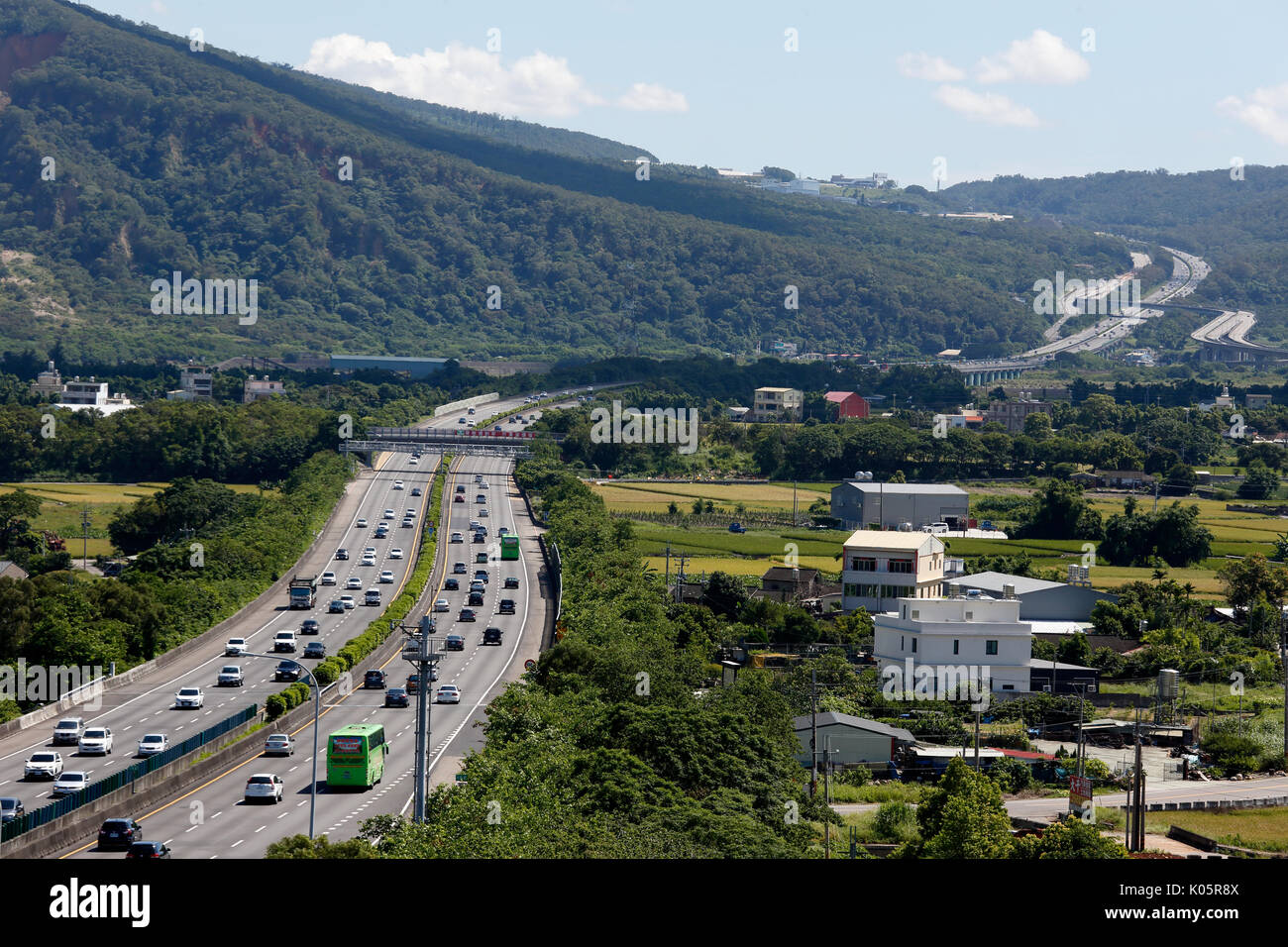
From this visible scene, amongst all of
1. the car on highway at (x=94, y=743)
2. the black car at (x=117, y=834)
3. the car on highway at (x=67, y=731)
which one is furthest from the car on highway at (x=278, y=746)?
the black car at (x=117, y=834)

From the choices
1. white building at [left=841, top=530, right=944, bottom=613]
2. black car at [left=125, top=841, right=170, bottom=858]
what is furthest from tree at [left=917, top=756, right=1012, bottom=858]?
white building at [left=841, top=530, right=944, bottom=613]

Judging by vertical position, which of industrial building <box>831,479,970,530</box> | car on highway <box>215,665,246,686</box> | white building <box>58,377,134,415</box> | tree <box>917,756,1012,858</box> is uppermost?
white building <box>58,377,134,415</box>

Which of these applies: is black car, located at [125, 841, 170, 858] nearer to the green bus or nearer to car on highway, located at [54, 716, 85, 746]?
the green bus

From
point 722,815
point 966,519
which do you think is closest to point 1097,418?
point 966,519

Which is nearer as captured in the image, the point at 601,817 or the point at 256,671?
the point at 601,817
